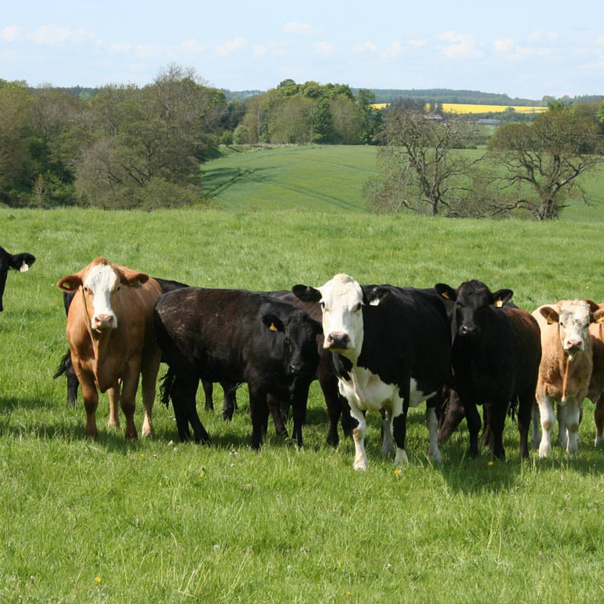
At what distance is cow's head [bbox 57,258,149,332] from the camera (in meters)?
8.02

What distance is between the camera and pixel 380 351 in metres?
7.96

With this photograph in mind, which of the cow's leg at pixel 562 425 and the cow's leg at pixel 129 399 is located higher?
the cow's leg at pixel 129 399

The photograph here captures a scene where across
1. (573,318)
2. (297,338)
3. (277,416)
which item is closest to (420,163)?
(573,318)

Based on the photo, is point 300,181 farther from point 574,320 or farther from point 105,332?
point 105,332

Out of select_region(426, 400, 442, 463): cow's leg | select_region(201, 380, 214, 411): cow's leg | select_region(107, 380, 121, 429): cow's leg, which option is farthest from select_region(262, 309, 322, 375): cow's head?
select_region(201, 380, 214, 411): cow's leg

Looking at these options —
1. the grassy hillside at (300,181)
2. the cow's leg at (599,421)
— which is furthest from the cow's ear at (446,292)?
the grassy hillside at (300,181)

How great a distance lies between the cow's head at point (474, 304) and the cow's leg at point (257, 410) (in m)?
2.23

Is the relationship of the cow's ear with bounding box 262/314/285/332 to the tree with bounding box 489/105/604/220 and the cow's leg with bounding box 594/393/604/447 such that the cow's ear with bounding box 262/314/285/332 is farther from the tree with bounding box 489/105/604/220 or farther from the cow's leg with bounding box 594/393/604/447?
the tree with bounding box 489/105/604/220

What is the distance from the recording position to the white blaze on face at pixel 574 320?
918cm

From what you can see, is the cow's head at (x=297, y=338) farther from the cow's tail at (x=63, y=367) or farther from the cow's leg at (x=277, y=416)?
the cow's tail at (x=63, y=367)

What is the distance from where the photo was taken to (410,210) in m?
58.7

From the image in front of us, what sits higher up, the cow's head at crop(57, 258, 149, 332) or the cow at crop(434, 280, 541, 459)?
the cow's head at crop(57, 258, 149, 332)

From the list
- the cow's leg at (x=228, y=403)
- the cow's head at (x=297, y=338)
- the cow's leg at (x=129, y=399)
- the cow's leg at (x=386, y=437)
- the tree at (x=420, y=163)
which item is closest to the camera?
the cow's head at (x=297, y=338)

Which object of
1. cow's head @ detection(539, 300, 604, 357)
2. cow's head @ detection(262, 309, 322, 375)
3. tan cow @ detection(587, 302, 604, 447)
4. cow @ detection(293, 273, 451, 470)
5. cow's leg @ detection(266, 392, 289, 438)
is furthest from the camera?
tan cow @ detection(587, 302, 604, 447)
